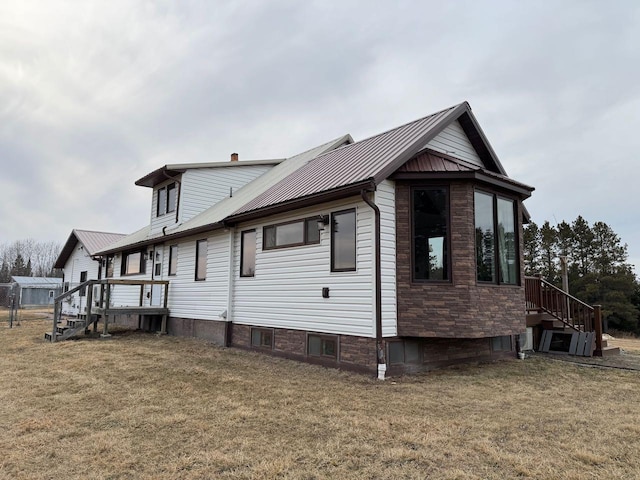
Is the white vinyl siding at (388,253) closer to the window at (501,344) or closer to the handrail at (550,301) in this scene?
the window at (501,344)

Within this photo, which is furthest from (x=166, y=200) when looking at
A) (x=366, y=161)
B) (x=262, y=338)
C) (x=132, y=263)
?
(x=366, y=161)

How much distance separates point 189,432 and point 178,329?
942cm

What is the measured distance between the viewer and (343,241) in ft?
26.8

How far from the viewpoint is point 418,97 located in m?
16.4

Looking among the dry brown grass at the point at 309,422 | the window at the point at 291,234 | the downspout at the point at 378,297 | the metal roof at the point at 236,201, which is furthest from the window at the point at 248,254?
the downspout at the point at 378,297

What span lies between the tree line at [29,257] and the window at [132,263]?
61.5 metres

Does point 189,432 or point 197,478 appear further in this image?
point 189,432

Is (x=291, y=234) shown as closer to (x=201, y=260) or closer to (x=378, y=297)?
(x=378, y=297)

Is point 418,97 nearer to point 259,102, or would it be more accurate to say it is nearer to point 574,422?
point 259,102

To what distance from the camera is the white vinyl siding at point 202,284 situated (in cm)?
1147

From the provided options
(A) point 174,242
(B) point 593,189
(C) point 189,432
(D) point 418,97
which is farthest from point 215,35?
(B) point 593,189

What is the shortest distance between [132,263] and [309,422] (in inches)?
590

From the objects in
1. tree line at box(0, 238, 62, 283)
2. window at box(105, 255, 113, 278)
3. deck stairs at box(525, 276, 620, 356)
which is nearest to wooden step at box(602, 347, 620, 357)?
deck stairs at box(525, 276, 620, 356)

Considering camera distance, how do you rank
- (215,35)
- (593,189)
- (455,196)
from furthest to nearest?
1. (593,189)
2. (215,35)
3. (455,196)
